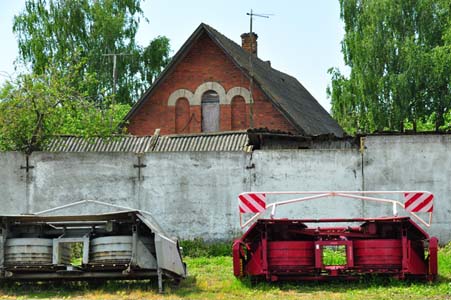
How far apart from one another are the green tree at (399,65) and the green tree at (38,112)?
20142 mm

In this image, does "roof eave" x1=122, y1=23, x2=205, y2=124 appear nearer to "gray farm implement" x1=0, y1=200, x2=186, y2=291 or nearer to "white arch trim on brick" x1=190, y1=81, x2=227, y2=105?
"white arch trim on brick" x1=190, y1=81, x2=227, y2=105

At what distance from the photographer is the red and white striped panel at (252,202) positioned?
13.7 metres

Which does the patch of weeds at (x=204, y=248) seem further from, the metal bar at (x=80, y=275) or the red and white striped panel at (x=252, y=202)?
the metal bar at (x=80, y=275)

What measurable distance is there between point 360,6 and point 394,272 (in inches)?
1211

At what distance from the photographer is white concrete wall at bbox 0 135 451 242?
53.6ft

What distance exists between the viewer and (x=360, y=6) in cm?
4056

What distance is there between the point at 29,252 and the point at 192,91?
803 inches

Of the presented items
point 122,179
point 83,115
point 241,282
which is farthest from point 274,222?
point 83,115

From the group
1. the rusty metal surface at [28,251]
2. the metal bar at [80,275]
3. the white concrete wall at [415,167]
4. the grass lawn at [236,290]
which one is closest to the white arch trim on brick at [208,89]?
the white concrete wall at [415,167]

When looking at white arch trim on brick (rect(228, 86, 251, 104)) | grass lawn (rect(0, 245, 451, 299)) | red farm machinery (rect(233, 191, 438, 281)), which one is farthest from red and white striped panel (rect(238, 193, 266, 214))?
white arch trim on brick (rect(228, 86, 251, 104))

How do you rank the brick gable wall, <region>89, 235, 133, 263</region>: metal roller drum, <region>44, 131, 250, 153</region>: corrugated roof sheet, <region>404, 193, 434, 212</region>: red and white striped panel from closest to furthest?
1. <region>89, 235, 133, 263</region>: metal roller drum
2. <region>404, 193, 434, 212</region>: red and white striped panel
3. <region>44, 131, 250, 153</region>: corrugated roof sheet
4. the brick gable wall

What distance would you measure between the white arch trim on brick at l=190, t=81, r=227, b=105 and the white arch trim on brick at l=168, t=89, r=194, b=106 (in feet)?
0.68

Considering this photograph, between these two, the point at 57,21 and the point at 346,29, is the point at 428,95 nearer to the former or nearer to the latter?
the point at 346,29

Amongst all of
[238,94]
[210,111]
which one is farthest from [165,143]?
[210,111]
